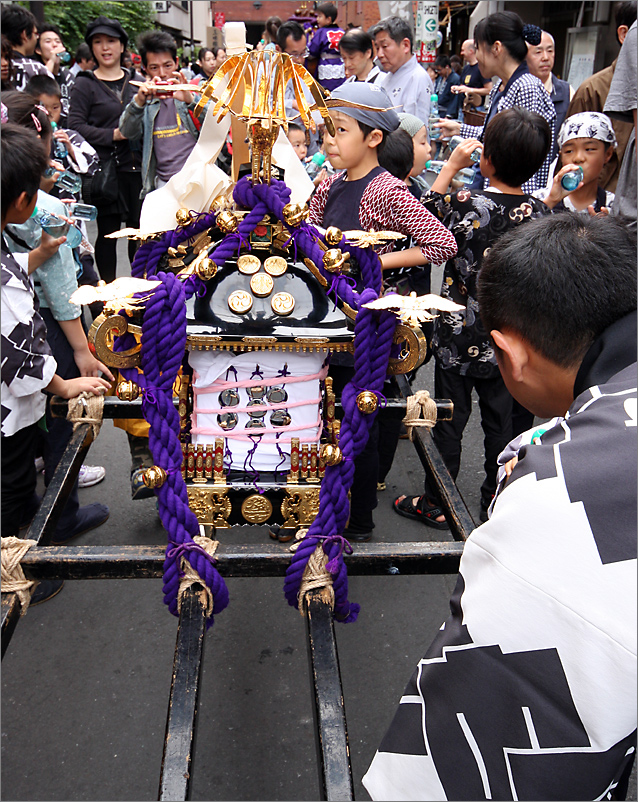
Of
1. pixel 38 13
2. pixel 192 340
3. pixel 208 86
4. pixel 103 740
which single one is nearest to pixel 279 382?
pixel 192 340

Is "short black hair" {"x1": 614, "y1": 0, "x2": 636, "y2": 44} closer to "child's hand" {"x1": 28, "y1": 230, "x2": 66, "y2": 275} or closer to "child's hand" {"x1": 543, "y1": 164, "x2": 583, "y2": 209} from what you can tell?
"child's hand" {"x1": 543, "y1": 164, "x2": 583, "y2": 209}

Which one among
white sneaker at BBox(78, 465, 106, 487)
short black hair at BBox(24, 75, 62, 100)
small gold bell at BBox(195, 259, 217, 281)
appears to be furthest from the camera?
short black hair at BBox(24, 75, 62, 100)

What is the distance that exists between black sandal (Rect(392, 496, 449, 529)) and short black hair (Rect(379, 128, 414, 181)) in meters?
1.44

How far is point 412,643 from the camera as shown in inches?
93.6

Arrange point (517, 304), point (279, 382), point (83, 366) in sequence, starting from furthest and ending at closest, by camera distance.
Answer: point (83, 366) → point (279, 382) → point (517, 304)

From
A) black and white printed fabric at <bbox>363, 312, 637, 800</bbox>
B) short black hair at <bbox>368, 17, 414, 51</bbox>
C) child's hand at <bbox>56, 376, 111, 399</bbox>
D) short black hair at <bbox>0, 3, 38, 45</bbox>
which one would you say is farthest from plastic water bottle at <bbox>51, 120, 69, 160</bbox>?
black and white printed fabric at <bbox>363, 312, 637, 800</bbox>

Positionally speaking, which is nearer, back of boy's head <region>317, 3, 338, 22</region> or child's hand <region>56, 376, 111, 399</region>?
child's hand <region>56, 376, 111, 399</region>

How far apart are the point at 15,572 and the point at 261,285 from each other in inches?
34.5

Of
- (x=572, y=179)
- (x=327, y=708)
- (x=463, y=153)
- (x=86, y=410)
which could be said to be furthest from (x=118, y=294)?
(x=572, y=179)

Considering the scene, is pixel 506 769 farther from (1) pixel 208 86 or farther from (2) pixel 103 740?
(1) pixel 208 86

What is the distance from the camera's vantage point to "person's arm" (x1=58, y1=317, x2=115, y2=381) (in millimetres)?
2592

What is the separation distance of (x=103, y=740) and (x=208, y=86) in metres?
1.82

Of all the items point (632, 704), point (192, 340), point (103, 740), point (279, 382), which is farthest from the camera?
point (103, 740)

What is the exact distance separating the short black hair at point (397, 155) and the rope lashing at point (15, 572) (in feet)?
7.34
